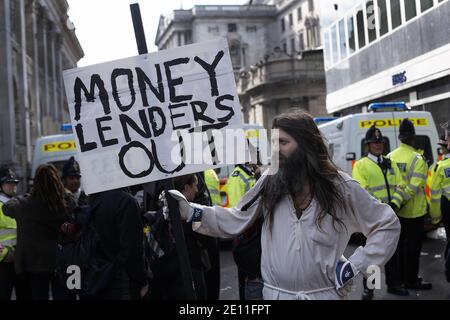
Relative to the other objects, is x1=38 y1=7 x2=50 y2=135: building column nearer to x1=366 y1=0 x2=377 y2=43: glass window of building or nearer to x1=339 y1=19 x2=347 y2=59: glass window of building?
x1=339 y1=19 x2=347 y2=59: glass window of building

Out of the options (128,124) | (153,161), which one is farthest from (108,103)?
(153,161)

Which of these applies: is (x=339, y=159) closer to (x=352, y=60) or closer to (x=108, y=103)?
(x=108, y=103)

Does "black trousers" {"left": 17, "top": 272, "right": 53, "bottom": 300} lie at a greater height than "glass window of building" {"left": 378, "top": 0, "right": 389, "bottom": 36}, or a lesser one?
lesser

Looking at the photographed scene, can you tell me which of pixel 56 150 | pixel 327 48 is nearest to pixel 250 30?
pixel 327 48

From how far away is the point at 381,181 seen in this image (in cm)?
710

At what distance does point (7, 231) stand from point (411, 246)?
4551 mm

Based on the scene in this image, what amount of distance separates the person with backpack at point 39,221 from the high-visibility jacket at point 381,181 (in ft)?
11.5

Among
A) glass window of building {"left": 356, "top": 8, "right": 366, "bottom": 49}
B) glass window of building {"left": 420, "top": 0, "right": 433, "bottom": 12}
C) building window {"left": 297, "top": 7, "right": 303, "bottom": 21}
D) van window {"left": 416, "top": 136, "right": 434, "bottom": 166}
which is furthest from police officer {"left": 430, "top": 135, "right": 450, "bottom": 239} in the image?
building window {"left": 297, "top": 7, "right": 303, "bottom": 21}

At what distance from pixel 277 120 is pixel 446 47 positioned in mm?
14242

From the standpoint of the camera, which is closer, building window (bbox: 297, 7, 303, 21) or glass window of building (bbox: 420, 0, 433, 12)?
glass window of building (bbox: 420, 0, 433, 12)

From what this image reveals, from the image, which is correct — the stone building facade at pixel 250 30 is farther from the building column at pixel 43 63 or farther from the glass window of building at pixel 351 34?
the glass window of building at pixel 351 34

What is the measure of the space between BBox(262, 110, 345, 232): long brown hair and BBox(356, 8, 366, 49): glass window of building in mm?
20136

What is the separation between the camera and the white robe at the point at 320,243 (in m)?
2.92

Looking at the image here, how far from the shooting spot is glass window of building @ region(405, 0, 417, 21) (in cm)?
1808
